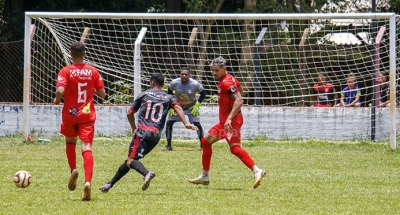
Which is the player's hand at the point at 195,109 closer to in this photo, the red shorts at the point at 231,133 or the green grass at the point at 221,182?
the green grass at the point at 221,182

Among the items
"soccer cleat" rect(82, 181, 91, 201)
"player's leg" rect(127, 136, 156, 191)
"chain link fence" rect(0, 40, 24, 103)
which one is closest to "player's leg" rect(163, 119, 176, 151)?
"chain link fence" rect(0, 40, 24, 103)

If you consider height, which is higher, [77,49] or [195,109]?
[77,49]

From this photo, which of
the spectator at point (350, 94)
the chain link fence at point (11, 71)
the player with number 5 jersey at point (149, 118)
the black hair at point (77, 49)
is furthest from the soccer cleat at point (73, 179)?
the chain link fence at point (11, 71)

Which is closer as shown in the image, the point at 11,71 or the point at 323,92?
the point at 323,92

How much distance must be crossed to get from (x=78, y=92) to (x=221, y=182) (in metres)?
2.91

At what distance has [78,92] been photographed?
1059 centimetres

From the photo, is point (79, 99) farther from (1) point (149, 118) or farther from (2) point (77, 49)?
(1) point (149, 118)

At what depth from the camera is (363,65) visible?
19.8 metres

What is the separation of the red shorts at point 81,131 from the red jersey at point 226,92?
7.04 ft

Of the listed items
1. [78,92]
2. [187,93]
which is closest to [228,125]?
[78,92]

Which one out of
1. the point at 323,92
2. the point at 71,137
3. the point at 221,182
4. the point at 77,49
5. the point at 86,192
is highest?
the point at 77,49

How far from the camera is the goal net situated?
19688mm

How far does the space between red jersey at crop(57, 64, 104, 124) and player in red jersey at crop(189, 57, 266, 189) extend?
6.72ft

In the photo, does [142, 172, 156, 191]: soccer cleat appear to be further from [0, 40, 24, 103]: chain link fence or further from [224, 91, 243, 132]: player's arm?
[0, 40, 24, 103]: chain link fence
